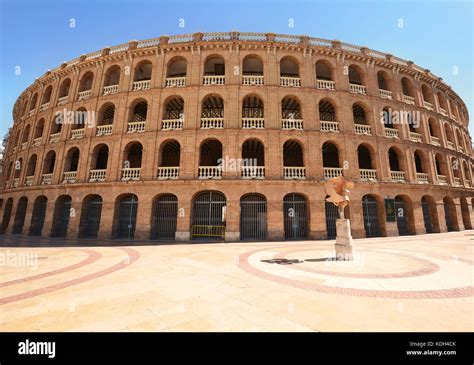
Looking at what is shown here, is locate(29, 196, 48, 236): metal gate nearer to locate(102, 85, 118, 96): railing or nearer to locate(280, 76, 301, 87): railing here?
locate(102, 85, 118, 96): railing

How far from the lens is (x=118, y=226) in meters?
15.9

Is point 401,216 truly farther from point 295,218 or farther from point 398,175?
point 295,218

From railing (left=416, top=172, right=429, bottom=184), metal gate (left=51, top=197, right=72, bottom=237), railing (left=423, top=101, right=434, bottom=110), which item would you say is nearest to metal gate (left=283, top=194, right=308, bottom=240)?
railing (left=416, top=172, right=429, bottom=184)

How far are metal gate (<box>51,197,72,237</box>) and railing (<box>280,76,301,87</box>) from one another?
20.7m

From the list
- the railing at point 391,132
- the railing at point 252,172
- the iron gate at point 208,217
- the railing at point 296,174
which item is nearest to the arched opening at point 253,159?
the railing at point 252,172

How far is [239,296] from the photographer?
446 cm

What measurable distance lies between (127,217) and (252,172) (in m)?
10.5

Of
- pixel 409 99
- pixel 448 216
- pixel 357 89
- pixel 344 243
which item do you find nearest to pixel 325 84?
pixel 357 89

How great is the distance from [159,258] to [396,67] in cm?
2580

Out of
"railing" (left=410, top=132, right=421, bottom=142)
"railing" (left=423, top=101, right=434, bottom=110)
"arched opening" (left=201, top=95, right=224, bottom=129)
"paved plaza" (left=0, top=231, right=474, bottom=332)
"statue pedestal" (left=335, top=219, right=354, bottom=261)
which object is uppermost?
"railing" (left=423, top=101, right=434, bottom=110)

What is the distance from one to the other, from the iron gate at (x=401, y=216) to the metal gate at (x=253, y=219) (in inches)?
454

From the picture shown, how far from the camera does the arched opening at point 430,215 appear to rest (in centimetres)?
1789

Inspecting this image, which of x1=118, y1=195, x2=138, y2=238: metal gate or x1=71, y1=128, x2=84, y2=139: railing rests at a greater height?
x1=71, y1=128, x2=84, y2=139: railing

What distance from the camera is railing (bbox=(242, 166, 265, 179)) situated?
15.0m
